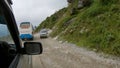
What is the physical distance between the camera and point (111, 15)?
1998 cm

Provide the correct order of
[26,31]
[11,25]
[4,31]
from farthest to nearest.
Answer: [26,31] → [11,25] → [4,31]

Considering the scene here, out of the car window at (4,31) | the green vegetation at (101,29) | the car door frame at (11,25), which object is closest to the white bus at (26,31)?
the green vegetation at (101,29)

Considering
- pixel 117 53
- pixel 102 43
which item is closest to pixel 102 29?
pixel 102 43

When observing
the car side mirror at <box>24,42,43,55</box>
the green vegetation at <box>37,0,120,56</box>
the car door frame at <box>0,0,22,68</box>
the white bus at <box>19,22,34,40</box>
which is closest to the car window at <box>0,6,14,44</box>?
the car door frame at <box>0,0,22,68</box>

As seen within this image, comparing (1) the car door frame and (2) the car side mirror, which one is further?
(2) the car side mirror

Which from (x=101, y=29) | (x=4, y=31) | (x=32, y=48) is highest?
(x=4, y=31)

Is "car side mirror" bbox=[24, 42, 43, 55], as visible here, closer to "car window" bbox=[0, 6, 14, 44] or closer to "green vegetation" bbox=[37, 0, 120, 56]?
"car window" bbox=[0, 6, 14, 44]

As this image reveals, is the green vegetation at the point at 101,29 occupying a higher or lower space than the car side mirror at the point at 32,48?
lower

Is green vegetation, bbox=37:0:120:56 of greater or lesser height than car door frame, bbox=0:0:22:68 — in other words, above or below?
below

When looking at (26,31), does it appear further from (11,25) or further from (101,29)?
(11,25)

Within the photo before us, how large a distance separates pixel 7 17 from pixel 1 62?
431mm

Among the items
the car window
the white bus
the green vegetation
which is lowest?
the white bus

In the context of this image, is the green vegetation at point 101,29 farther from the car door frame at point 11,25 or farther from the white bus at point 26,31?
the car door frame at point 11,25

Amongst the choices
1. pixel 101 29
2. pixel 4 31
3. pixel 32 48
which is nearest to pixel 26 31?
pixel 101 29
